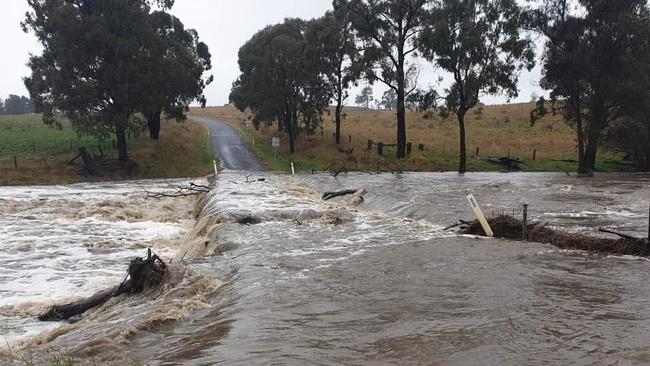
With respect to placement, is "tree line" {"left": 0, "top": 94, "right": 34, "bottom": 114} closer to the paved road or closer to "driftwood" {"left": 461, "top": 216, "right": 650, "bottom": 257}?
the paved road

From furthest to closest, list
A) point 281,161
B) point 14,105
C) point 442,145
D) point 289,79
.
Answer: point 14,105
point 442,145
point 289,79
point 281,161

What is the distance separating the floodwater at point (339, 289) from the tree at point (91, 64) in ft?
57.5

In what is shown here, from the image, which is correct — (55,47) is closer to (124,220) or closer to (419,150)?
(124,220)

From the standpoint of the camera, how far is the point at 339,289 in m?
9.58

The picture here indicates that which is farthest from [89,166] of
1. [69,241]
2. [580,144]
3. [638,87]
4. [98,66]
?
[638,87]

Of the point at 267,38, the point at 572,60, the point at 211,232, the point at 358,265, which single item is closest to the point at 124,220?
the point at 211,232

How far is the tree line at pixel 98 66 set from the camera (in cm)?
3641

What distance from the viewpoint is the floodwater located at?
22.1 feet

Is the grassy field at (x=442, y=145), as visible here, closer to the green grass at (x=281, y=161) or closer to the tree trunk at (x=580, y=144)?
the green grass at (x=281, y=161)

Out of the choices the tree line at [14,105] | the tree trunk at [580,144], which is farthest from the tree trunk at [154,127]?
the tree line at [14,105]

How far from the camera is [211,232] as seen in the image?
53.0 feet

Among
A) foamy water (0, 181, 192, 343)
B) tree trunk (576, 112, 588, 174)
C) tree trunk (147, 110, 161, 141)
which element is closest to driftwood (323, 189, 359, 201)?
foamy water (0, 181, 192, 343)

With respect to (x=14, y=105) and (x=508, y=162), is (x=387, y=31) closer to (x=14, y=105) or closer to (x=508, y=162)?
(x=508, y=162)

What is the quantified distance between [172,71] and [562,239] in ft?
Result: 108
